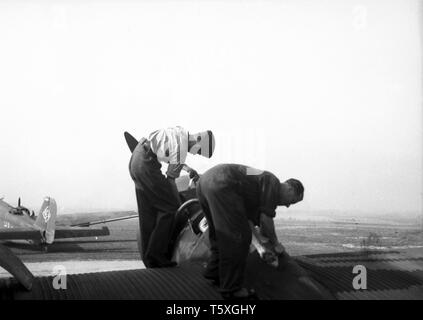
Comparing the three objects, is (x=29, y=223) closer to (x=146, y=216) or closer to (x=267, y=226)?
(x=146, y=216)

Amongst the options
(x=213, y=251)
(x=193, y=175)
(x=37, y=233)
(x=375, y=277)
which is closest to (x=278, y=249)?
(x=213, y=251)

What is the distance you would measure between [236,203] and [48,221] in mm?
19704

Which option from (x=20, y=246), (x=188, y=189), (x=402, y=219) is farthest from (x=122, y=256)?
(x=402, y=219)

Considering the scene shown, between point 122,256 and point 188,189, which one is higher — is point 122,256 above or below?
below

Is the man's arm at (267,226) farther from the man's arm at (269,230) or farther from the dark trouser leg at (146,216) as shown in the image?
the dark trouser leg at (146,216)

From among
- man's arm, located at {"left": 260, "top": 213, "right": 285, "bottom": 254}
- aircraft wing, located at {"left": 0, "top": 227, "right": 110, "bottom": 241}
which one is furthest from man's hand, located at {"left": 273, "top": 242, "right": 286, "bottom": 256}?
aircraft wing, located at {"left": 0, "top": 227, "right": 110, "bottom": 241}

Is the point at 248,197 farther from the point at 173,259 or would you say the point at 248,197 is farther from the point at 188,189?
the point at 188,189

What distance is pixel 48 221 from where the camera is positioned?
825 inches

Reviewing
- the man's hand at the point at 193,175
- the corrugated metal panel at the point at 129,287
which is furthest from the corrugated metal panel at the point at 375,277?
the man's hand at the point at 193,175

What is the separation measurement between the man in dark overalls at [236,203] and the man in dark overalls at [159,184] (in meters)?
1.12

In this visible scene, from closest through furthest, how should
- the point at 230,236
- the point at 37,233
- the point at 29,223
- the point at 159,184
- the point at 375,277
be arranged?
1. the point at 230,236
2. the point at 375,277
3. the point at 159,184
4. the point at 37,233
5. the point at 29,223
